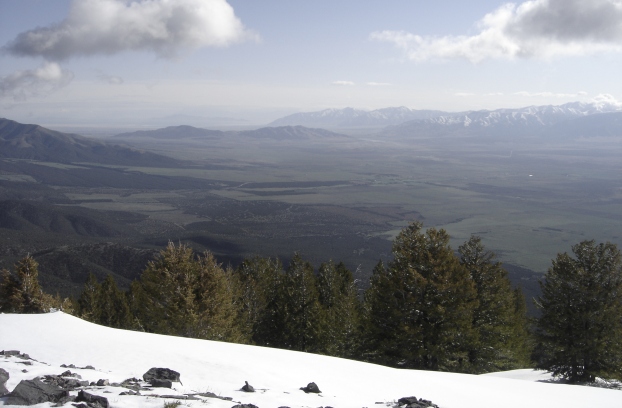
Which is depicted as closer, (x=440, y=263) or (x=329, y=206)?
(x=440, y=263)

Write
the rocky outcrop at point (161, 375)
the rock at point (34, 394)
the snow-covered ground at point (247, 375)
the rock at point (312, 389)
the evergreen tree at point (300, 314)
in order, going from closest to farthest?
1. the rock at point (34, 394)
2. the snow-covered ground at point (247, 375)
3. the rocky outcrop at point (161, 375)
4. the rock at point (312, 389)
5. the evergreen tree at point (300, 314)

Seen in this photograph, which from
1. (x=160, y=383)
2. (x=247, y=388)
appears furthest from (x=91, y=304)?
(x=247, y=388)

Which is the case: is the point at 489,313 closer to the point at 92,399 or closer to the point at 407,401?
the point at 407,401

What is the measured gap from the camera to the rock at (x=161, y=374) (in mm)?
11961

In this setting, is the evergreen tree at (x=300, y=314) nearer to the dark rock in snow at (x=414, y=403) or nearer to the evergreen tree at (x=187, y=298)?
the evergreen tree at (x=187, y=298)

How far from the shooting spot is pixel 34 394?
9602 millimetres

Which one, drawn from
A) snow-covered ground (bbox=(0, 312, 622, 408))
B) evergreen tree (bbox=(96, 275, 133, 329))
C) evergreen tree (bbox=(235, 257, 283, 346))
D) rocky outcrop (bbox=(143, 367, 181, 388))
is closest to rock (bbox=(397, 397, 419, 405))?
snow-covered ground (bbox=(0, 312, 622, 408))

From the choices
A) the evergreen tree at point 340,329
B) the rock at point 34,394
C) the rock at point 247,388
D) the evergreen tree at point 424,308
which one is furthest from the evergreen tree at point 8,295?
the rock at point 247,388

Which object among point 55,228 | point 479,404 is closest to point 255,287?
point 479,404

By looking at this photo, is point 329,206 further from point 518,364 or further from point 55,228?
point 518,364

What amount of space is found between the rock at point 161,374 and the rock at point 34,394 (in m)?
2.24

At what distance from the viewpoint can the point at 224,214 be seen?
14388 centimetres

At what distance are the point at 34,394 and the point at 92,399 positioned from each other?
1.06 meters

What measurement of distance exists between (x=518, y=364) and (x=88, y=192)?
194 m
